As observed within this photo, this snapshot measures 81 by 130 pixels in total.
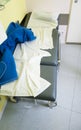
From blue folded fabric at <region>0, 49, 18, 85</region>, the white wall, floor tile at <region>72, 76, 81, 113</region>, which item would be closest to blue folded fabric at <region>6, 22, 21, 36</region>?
blue folded fabric at <region>0, 49, 18, 85</region>

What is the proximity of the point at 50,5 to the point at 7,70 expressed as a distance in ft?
4.81

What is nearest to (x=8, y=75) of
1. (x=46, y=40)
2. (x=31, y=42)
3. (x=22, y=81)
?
(x=22, y=81)

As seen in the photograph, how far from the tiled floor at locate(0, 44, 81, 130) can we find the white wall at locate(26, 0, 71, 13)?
1.16 meters

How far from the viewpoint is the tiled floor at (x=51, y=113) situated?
1.40 metres

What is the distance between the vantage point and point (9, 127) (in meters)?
1.40

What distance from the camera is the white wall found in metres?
2.05

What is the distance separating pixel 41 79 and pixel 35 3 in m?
1.45

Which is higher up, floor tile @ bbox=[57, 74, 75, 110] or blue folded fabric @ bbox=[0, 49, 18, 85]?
blue folded fabric @ bbox=[0, 49, 18, 85]

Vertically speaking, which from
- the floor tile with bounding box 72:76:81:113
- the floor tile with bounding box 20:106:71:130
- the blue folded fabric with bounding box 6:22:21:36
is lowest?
the floor tile with bounding box 20:106:71:130

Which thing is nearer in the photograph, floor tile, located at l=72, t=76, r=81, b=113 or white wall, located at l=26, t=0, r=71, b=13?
floor tile, located at l=72, t=76, r=81, b=113

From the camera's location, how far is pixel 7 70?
115cm

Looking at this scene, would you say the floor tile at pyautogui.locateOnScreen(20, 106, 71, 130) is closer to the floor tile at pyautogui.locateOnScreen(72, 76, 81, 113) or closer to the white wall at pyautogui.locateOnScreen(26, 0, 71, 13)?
the floor tile at pyautogui.locateOnScreen(72, 76, 81, 113)

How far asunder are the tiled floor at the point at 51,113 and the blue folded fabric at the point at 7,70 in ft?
1.83

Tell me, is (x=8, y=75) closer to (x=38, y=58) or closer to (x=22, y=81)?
(x=22, y=81)
